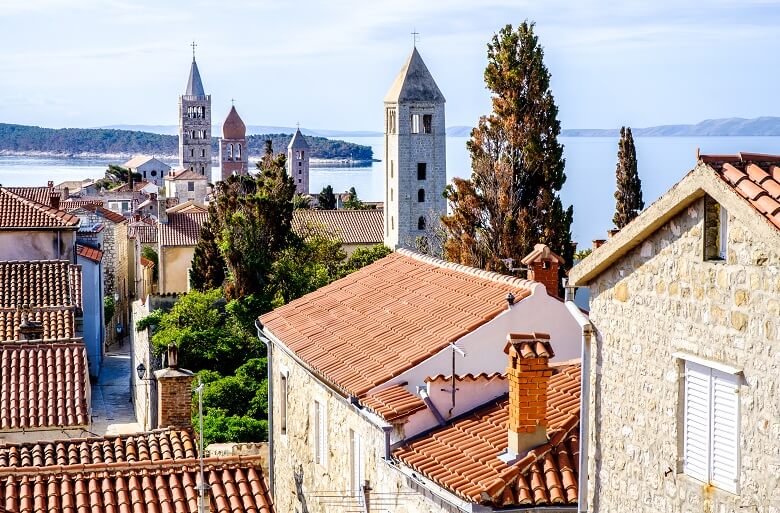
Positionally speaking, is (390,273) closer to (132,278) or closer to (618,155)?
(618,155)

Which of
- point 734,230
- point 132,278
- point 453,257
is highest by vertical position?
point 734,230

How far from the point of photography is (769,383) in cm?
708

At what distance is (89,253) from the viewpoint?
36.7 m

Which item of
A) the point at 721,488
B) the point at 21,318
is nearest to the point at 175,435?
the point at 721,488

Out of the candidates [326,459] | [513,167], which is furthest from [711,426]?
[513,167]

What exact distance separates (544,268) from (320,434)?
3.77 metres

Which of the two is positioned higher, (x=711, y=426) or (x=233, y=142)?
(x=233, y=142)

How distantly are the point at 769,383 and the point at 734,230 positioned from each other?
3.28ft

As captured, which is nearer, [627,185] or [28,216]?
[28,216]

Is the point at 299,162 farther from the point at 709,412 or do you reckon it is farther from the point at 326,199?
the point at 709,412

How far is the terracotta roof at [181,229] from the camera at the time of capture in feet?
220

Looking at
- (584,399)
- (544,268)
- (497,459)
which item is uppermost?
(544,268)

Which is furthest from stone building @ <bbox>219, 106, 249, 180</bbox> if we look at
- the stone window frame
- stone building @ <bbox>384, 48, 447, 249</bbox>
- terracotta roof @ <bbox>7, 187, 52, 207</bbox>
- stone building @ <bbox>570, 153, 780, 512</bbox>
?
the stone window frame

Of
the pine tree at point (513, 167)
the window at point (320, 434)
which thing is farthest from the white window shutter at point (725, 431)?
the pine tree at point (513, 167)
